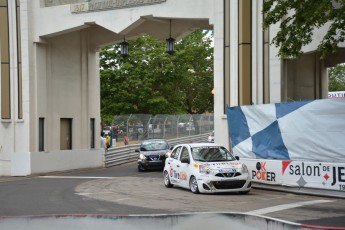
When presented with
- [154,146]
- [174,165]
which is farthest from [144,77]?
[174,165]

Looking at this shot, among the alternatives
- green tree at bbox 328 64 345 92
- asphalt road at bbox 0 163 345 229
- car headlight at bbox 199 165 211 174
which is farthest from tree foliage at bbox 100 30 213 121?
car headlight at bbox 199 165 211 174

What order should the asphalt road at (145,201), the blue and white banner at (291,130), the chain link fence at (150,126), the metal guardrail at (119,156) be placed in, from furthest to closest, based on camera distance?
1. the chain link fence at (150,126)
2. the metal guardrail at (119,156)
3. the blue and white banner at (291,130)
4. the asphalt road at (145,201)

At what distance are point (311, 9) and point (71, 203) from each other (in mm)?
Result: 8163

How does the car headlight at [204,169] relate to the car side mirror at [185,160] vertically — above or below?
below

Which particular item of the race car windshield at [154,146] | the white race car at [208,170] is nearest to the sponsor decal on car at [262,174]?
the white race car at [208,170]

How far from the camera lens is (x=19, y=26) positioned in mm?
26797

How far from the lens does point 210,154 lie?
17938 mm

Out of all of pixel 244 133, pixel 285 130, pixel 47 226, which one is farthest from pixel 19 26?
pixel 47 226

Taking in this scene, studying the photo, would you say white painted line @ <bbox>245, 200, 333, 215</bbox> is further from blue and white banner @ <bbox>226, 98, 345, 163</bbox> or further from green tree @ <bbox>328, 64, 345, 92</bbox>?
green tree @ <bbox>328, 64, 345, 92</bbox>

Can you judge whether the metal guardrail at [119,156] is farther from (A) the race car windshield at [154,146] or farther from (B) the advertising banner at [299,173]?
(B) the advertising banner at [299,173]

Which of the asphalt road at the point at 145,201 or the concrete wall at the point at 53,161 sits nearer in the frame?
the asphalt road at the point at 145,201

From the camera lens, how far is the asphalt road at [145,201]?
43.4ft

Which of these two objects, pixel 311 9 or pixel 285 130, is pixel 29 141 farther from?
pixel 311 9

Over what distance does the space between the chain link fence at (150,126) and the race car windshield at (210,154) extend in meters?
21.6
